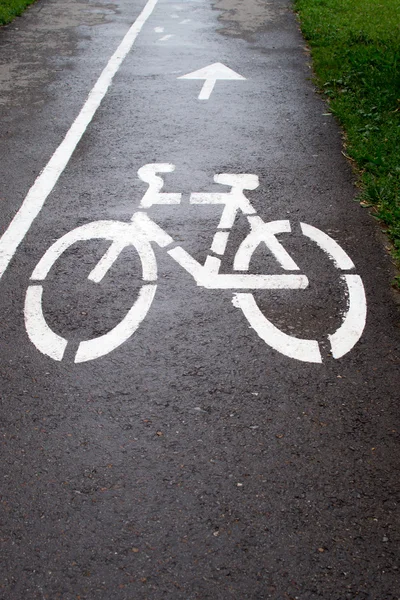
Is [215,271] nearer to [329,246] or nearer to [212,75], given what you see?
[329,246]

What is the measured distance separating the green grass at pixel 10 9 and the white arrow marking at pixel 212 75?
15.7ft

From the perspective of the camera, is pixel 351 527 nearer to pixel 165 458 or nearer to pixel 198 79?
pixel 165 458

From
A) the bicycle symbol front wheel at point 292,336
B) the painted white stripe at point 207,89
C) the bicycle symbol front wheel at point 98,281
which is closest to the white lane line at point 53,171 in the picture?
the bicycle symbol front wheel at point 98,281

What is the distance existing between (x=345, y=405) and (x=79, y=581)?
6.10ft

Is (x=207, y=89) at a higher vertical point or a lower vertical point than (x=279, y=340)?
lower

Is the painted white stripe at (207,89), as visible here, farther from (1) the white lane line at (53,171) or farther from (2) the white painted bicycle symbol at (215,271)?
(2) the white painted bicycle symbol at (215,271)

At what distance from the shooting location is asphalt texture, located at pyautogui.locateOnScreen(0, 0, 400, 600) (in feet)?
A: 11.6

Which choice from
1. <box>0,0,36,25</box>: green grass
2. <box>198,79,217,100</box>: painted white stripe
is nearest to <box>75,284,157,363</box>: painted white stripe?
<box>198,79,217,100</box>: painted white stripe

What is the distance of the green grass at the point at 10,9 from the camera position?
14.4m

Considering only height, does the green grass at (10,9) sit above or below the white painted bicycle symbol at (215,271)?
below

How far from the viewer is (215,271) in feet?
19.5

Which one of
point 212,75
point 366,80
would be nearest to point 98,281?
point 366,80

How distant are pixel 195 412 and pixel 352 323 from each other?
1.42 m

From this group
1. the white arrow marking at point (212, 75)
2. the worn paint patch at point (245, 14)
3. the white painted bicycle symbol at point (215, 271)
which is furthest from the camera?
the worn paint patch at point (245, 14)
